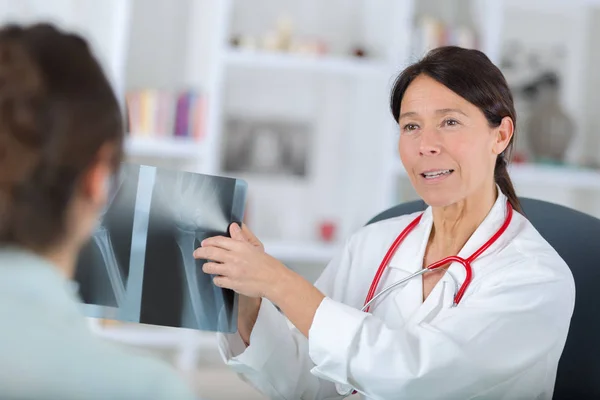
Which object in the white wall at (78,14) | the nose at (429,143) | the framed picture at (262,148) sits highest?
the white wall at (78,14)

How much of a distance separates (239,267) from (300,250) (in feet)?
8.59

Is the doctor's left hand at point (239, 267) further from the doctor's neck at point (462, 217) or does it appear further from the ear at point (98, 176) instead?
the ear at point (98, 176)

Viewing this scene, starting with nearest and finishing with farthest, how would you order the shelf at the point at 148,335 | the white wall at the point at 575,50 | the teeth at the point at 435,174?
the teeth at the point at 435,174 → the shelf at the point at 148,335 → the white wall at the point at 575,50

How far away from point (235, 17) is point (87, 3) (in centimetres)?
77

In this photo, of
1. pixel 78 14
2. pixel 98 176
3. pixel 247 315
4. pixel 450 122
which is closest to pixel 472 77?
pixel 450 122

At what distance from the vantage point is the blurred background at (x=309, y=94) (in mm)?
3984

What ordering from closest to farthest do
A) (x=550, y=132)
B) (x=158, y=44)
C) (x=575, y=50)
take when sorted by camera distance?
(x=158, y=44)
(x=550, y=132)
(x=575, y=50)

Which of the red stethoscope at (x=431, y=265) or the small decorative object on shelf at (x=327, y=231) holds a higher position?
the red stethoscope at (x=431, y=265)

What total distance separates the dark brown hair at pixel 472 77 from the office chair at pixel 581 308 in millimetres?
273

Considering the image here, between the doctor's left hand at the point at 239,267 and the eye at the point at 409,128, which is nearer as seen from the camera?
the doctor's left hand at the point at 239,267

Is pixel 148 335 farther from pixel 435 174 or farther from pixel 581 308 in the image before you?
pixel 581 308

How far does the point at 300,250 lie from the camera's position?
4.04m

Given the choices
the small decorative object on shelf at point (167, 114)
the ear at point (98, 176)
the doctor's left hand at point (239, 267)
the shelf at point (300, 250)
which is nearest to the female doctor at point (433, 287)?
the doctor's left hand at point (239, 267)

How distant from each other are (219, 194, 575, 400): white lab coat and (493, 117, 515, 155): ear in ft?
0.34
